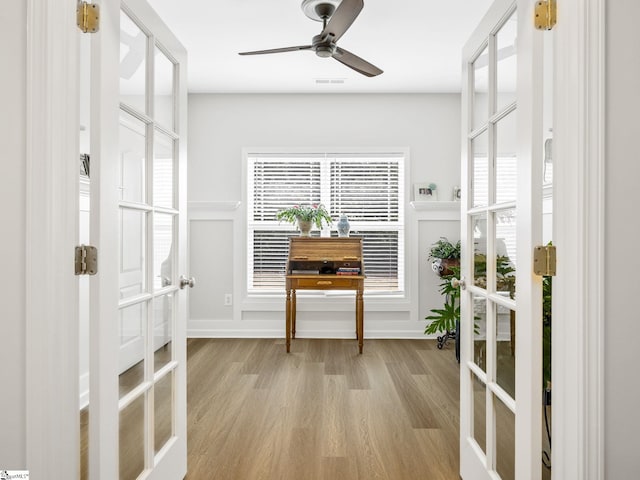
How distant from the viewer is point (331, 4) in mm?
2557

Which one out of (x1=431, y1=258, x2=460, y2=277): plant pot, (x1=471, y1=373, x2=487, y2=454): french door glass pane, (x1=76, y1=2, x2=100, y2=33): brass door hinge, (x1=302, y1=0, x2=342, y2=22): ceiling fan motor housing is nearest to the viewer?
(x1=76, y1=2, x2=100, y2=33): brass door hinge

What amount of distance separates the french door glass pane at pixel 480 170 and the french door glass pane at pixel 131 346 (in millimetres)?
1345

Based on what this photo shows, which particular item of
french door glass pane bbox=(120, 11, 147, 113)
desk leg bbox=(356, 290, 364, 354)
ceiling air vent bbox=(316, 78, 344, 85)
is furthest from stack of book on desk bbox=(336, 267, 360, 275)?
french door glass pane bbox=(120, 11, 147, 113)

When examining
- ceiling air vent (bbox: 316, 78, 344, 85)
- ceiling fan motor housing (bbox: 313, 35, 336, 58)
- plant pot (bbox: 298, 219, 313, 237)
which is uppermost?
ceiling air vent (bbox: 316, 78, 344, 85)

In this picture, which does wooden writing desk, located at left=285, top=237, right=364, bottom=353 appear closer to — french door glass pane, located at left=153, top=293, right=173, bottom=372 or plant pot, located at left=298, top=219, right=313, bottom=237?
plant pot, located at left=298, top=219, right=313, bottom=237

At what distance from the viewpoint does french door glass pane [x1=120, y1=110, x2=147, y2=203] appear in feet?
4.55

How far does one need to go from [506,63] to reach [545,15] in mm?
272

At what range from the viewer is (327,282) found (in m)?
3.93

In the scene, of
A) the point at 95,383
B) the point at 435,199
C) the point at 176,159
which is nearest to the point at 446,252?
the point at 435,199

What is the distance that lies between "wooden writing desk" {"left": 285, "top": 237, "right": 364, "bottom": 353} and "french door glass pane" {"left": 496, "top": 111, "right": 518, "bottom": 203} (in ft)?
8.32

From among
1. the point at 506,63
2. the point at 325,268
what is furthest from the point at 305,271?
the point at 506,63
